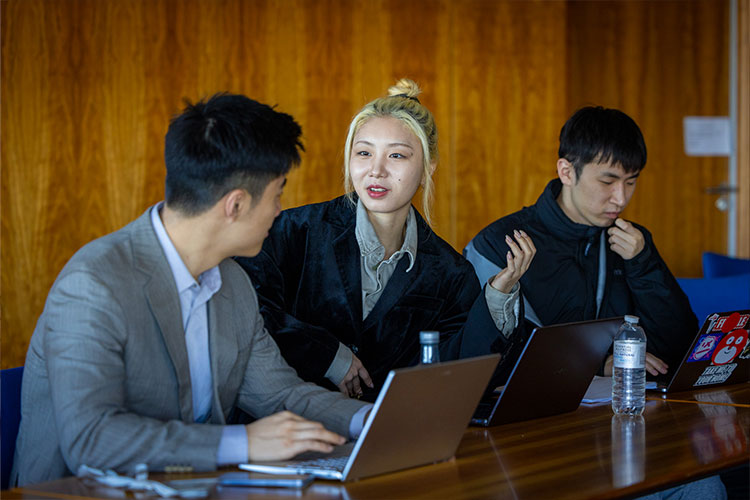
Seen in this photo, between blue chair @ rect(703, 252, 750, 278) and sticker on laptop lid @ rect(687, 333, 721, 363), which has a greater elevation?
sticker on laptop lid @ rect(687, 333, 721, 363)

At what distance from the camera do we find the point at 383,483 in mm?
1450

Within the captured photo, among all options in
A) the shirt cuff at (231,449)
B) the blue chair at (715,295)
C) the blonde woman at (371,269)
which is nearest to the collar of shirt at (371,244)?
the blonde woman at (371,269)

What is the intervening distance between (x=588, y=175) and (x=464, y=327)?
2.57ft

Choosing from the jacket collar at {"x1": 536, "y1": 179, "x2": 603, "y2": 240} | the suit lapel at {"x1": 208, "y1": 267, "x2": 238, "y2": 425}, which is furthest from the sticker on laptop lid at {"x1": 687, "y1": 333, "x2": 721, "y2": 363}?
the suit lapel at {"x1": 208, "y1": 267, "x2": 238, "y2": 425}

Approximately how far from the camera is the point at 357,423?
1785mm

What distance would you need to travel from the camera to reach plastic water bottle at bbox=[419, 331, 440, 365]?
1.69 metres

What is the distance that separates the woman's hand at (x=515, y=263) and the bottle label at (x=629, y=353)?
0.33 meters

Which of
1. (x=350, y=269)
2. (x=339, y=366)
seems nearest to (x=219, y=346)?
(x=339, y=366)

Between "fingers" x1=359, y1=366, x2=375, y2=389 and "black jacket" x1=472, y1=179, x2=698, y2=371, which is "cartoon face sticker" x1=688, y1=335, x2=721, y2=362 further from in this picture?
"fingers" x1=359, y1=366, x2=375, y2=389

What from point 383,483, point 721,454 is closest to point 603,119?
point 721,454

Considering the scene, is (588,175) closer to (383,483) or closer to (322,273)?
(322,273)

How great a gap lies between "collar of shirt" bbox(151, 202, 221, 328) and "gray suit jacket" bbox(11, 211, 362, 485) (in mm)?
20

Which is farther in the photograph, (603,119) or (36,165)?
(36,165)

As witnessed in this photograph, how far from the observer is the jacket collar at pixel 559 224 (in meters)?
2.90
